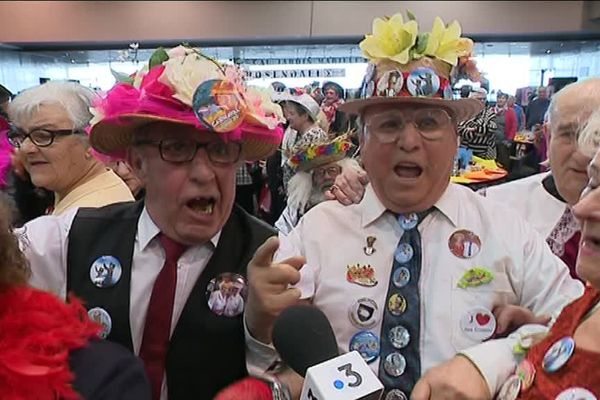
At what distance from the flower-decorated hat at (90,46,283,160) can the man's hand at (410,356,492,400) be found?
0.61 metres

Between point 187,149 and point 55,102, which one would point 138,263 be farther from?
point 55,102

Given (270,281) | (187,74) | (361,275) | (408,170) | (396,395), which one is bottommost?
(396,395)

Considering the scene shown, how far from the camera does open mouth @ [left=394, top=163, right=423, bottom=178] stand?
138cm

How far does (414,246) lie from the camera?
1.38 meters

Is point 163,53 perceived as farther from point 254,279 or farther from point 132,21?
point 132,21

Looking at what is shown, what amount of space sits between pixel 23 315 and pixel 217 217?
1.45ft

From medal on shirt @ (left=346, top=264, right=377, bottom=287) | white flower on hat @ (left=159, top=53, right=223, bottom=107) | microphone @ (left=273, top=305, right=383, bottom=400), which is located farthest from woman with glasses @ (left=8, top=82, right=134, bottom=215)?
microphone @ (left=273, top=305, right=383, bottom=400)

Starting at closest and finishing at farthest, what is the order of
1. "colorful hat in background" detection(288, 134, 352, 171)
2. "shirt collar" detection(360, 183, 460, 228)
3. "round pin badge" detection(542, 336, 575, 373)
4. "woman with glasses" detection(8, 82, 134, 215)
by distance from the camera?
"round pin badge" detection(542, 336, 575, 373) → "shirt collar" detection(360, 183, 460, 228) → "woman with glasses" detection(8, 82, 134, 215) → "colorful hat in background" detection(288, 134, 352, 171)

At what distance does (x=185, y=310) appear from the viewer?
4.21 feet

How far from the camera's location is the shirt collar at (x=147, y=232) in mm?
1346

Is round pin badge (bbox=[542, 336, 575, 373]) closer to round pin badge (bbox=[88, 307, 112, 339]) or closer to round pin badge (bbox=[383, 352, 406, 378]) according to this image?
round pin badge (bbox=[383, 352, 406, 378])

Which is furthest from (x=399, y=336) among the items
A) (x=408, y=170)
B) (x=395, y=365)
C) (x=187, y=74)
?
(x=187, y=74)

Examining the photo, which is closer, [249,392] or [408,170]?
[249,392]

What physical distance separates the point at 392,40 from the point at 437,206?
0.40 metres
